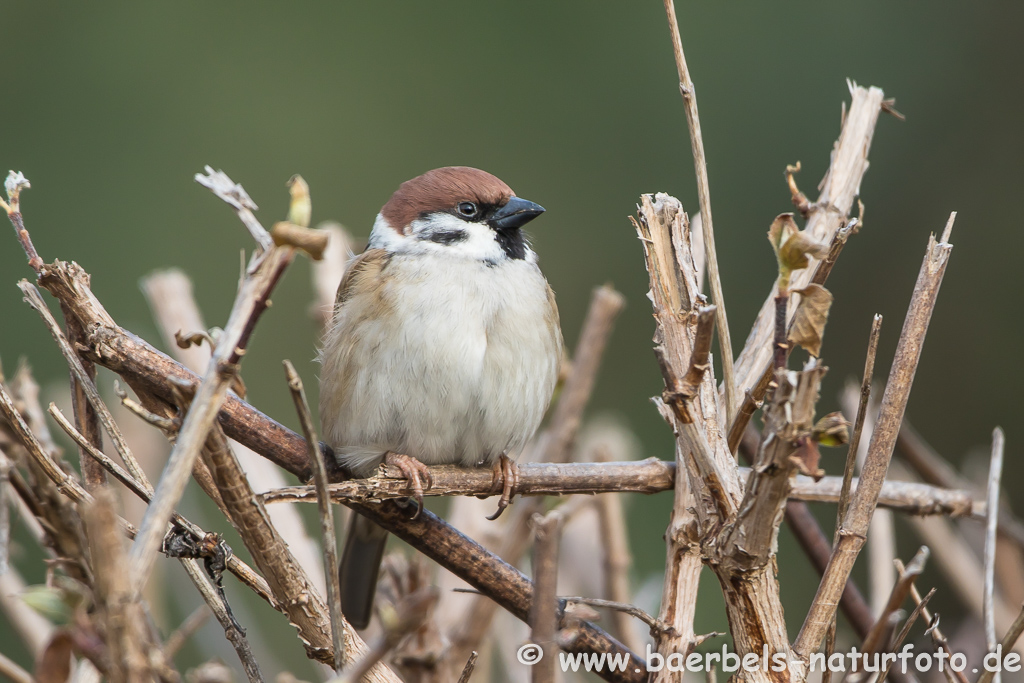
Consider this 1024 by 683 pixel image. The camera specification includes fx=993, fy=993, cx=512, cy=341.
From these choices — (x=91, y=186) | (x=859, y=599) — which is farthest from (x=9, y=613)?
(x=91, y=186)

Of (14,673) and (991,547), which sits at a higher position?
(991,547)

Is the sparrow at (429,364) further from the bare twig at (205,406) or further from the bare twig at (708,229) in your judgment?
the bare twig at (205,406)

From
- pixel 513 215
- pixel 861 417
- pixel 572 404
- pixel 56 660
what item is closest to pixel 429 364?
pixel 572 404

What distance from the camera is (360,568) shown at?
214 centimetres

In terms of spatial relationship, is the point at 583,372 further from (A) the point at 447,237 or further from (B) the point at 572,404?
(A) the point at 447,237

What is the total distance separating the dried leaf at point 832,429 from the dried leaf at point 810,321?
62mm

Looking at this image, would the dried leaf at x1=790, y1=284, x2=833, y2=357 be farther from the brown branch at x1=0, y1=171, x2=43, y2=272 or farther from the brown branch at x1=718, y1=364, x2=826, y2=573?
the brown branch at x1=0, y1=171, x2=43, y2=272

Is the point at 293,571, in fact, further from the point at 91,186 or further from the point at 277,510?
the point at 91,186

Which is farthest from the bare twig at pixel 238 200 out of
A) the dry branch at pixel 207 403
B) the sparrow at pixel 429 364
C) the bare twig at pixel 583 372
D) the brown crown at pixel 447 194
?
the brown crown at pixel 447 194

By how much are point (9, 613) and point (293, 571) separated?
831 mm

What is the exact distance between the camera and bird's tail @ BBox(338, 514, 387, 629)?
2100 mm

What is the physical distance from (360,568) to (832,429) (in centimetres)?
143

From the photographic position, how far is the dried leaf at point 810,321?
2.98 feet

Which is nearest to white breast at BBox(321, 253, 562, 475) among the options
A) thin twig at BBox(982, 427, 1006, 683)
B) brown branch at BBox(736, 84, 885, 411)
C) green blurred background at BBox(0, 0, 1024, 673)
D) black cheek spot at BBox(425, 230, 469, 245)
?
black cheek spot at BBox(425, 230, 469, 245)
